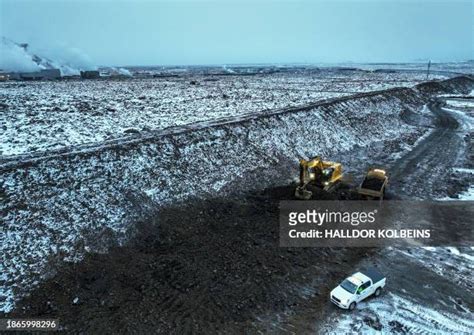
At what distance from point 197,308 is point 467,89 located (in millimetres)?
115601

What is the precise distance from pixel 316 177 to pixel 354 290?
10295 millimetres

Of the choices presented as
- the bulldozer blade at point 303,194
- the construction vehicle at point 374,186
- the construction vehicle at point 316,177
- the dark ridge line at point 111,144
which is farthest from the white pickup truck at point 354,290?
the dark ridge line at point 111,144

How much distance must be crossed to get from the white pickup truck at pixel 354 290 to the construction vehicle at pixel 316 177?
790cm

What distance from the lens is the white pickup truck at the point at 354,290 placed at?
1367 cm

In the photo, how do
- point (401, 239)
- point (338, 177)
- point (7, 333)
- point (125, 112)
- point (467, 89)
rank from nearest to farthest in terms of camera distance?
point (7, 333) < point (401, 239) < point (338, 177) < point (125, 112) < point (467, 89)

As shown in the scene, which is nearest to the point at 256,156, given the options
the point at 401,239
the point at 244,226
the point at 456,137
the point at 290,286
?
the point at 244,226

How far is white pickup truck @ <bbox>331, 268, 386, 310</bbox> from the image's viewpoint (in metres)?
13.7

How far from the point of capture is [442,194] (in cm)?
2548

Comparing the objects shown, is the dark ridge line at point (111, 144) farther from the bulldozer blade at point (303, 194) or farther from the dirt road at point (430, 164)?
the dirt road at point (430, 164)

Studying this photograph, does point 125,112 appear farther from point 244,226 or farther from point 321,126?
point 244,226

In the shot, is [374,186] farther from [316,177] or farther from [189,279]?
[189,279]

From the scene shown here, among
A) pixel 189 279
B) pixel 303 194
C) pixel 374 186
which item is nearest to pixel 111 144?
pixel 189 279

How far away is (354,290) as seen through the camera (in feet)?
45.3

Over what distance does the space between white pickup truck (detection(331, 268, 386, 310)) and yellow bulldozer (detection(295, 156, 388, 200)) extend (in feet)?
26.2
